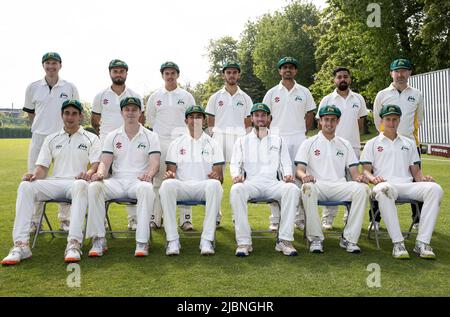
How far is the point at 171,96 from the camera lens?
729 cm

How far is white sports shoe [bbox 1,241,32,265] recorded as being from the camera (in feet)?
17.0

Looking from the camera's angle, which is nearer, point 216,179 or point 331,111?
point 216,179

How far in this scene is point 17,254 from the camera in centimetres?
527

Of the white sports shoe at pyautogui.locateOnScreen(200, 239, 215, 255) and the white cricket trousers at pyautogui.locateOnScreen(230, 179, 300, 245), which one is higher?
the white cricket trousers at pyautogui.locateOnScreen(230, 179, 300, 245)

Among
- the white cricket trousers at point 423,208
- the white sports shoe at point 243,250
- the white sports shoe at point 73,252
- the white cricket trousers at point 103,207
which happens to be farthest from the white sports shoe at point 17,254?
the white cricket trousers at point 423,208

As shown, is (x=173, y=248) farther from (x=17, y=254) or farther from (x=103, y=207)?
(x=17, y=254)

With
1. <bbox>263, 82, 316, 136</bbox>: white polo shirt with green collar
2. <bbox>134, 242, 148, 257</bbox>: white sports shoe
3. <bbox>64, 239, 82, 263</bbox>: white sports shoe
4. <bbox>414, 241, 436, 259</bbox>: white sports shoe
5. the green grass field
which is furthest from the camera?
<bbox>263, 82, 316, 136</bbox>: white polo shirt with green collar

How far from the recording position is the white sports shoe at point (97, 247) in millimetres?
5574

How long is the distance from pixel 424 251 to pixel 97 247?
3.72m

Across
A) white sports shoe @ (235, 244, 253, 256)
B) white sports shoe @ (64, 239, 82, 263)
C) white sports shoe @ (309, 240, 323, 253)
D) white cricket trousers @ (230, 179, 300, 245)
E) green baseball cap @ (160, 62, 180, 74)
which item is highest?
green baseball cap @ (160, 62, 180, 74)

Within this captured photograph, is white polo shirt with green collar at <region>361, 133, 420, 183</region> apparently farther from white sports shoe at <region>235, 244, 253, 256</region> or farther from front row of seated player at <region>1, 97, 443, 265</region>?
white sports shoe at <region>235, 244, 253, 256</region>

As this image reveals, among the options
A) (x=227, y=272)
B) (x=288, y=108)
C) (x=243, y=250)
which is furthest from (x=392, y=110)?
(x=227, y=272)

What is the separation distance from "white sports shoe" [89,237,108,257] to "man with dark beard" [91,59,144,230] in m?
1.45

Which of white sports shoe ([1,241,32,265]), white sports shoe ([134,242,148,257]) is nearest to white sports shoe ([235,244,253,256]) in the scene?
white sports shoe ([134,242,148,257])
